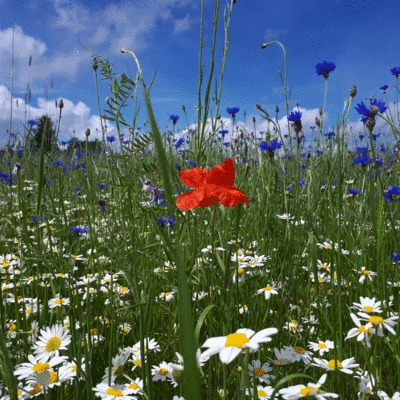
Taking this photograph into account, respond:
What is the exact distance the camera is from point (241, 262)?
130 cm

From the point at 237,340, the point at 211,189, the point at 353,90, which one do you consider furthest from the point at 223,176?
the point at 353,90

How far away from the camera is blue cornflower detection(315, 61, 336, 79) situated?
2.23 meters

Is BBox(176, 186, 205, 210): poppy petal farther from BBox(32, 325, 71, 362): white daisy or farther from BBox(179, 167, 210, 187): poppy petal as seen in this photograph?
BBox(32, 325, 71, 362): white daisy

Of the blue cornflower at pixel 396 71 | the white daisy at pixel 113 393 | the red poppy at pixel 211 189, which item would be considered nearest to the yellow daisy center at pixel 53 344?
the white daisy at pixel 113 393

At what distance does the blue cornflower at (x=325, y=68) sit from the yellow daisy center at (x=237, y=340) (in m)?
2.22

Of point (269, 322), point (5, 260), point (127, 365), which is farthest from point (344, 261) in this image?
point (5, 260)

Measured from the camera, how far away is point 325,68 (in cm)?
225

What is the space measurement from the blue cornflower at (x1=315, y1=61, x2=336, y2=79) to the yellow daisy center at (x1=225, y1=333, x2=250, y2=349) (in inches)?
87.3

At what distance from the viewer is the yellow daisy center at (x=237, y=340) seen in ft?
1.50

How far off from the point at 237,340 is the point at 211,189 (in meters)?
0.34

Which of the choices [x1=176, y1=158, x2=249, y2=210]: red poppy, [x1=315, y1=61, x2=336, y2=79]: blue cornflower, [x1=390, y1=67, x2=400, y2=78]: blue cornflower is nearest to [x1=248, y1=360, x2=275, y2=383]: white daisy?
[x1=176, y1=158, x2=249, y2=210]: red poppy

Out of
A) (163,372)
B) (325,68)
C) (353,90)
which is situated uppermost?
(325,68)

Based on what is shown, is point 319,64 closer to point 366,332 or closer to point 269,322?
point 269,322

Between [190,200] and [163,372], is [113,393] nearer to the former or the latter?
[163,372]
